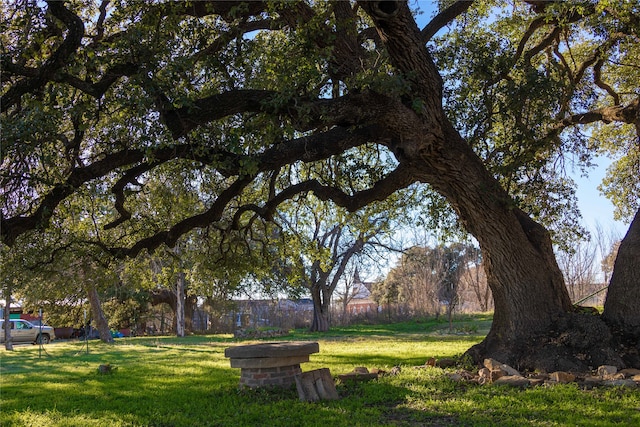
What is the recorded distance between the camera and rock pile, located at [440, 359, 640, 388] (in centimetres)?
734

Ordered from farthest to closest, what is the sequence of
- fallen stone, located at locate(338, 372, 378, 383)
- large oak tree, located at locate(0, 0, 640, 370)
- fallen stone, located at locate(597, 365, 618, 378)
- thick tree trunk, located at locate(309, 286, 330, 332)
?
1. thick tree trunk, located at locate(309, 286, 330, 332)
2. fallen stone, located at locate(338, 372, 378, 383)
3. fallen stone, located at locate(597, 365, 618, 378)
4. large oak tree, located at locate(0, 0, 640, 370)

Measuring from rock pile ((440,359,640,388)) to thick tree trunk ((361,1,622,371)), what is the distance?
0.42 m

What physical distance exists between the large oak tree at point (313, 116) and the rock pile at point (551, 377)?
0.49 metres

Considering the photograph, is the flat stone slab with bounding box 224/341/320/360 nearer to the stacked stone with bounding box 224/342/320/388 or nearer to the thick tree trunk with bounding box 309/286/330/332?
the stacked stone with bounding box 224/342/320/388

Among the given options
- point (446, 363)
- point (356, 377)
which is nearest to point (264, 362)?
point (356, 377)

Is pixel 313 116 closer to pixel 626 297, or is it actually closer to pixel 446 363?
pixel 446 363

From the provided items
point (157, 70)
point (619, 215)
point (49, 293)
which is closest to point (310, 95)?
point (157, 70)

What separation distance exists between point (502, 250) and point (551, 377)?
2.26 metres

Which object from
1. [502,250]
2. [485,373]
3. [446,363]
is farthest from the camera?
[446,363]

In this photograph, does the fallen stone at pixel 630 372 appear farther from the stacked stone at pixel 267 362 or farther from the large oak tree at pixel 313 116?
the stacked stone at pixel 267 362

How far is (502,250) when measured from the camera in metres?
9.20

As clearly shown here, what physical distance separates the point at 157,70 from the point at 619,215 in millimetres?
13471

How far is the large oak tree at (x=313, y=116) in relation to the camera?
22.9 feet

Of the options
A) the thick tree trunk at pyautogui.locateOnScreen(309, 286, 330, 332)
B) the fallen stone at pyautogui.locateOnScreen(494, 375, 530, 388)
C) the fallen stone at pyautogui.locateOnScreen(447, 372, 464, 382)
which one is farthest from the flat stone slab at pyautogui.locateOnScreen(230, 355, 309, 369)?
the thick tree trunk at pyautogui.locateOnScreen(309, 286, 330, 332)
